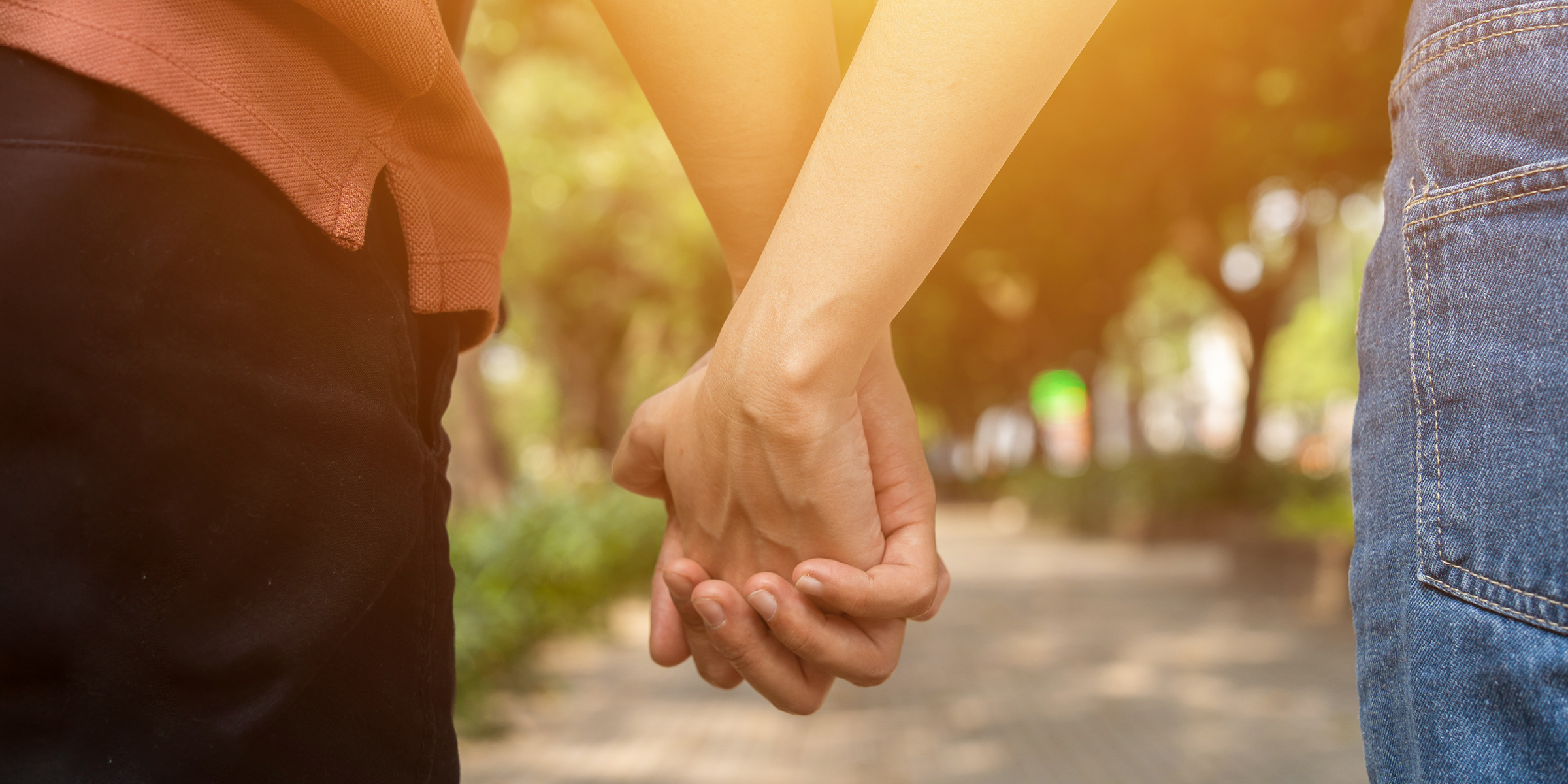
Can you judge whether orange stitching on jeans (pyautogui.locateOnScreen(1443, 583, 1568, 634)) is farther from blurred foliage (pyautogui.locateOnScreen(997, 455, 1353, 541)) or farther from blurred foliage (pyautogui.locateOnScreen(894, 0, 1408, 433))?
blurred foliage (pyautogui.locateOnScreen(997, 455, 1353, 541))

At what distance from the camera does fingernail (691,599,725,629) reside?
50.2 inches

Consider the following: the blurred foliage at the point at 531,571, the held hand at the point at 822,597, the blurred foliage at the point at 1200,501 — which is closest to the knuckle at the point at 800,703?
the held hand at the point at 822,597

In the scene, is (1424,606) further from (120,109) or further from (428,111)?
(120,109)

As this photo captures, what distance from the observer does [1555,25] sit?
0.91 meters

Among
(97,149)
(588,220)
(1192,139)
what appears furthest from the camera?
(588,220)

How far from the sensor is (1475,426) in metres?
0.90

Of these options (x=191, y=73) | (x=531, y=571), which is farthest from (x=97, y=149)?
(x=531, y=571)

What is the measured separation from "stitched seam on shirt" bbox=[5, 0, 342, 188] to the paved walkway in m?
4.13

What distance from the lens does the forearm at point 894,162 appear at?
1.07 meters

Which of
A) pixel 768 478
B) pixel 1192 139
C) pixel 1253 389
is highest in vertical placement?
pixel 1192 139

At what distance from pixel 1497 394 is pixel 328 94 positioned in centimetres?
103

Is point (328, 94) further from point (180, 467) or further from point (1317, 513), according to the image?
point (1317, 513)

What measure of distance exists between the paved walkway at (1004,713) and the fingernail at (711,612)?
3600mm

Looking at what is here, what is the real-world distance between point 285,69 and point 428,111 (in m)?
0.14
